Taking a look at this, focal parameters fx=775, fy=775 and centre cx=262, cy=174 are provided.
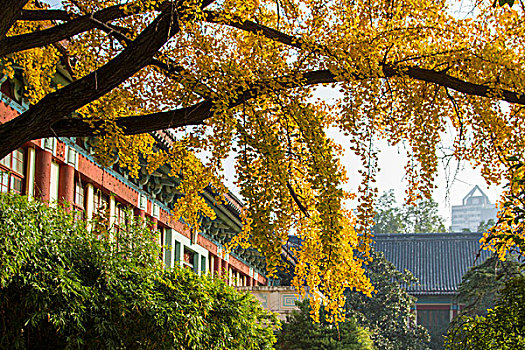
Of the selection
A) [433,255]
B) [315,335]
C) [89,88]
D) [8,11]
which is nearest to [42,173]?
[89,88]

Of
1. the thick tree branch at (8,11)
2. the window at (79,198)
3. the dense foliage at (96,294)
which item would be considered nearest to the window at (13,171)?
the dense foliage at (96,294)

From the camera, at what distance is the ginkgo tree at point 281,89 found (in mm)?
6129

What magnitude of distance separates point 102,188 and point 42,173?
2.32 meters

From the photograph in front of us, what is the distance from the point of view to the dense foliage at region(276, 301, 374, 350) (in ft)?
63.0

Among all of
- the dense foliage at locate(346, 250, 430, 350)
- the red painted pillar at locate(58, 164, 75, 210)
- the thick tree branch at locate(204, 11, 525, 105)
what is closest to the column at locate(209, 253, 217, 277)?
the dense foliage at locate(346, 250, 430, 350)

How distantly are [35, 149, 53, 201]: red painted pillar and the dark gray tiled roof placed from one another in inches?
1304

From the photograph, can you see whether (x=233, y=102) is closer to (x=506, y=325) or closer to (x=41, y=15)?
(x=41, y=15)

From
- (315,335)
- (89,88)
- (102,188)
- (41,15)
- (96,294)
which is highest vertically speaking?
(41,15)

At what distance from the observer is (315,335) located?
19297 millimetres

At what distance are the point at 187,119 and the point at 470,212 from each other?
200510mm

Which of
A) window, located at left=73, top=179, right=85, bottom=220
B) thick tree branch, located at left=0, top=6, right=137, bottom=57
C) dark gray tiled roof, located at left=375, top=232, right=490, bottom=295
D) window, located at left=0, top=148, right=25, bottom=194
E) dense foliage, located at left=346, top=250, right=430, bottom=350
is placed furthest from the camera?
dark gray tiled roof, located at left=375, top=232, right=490, bottom=295

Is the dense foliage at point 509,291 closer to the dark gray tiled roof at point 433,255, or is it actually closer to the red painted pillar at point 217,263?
the red painted pillar at point 217,263

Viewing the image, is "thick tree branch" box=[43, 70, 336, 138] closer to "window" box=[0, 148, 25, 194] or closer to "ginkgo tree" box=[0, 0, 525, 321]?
"ginkgo tree" box=[0, 0, 525, 321]

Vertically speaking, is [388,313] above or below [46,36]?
below
